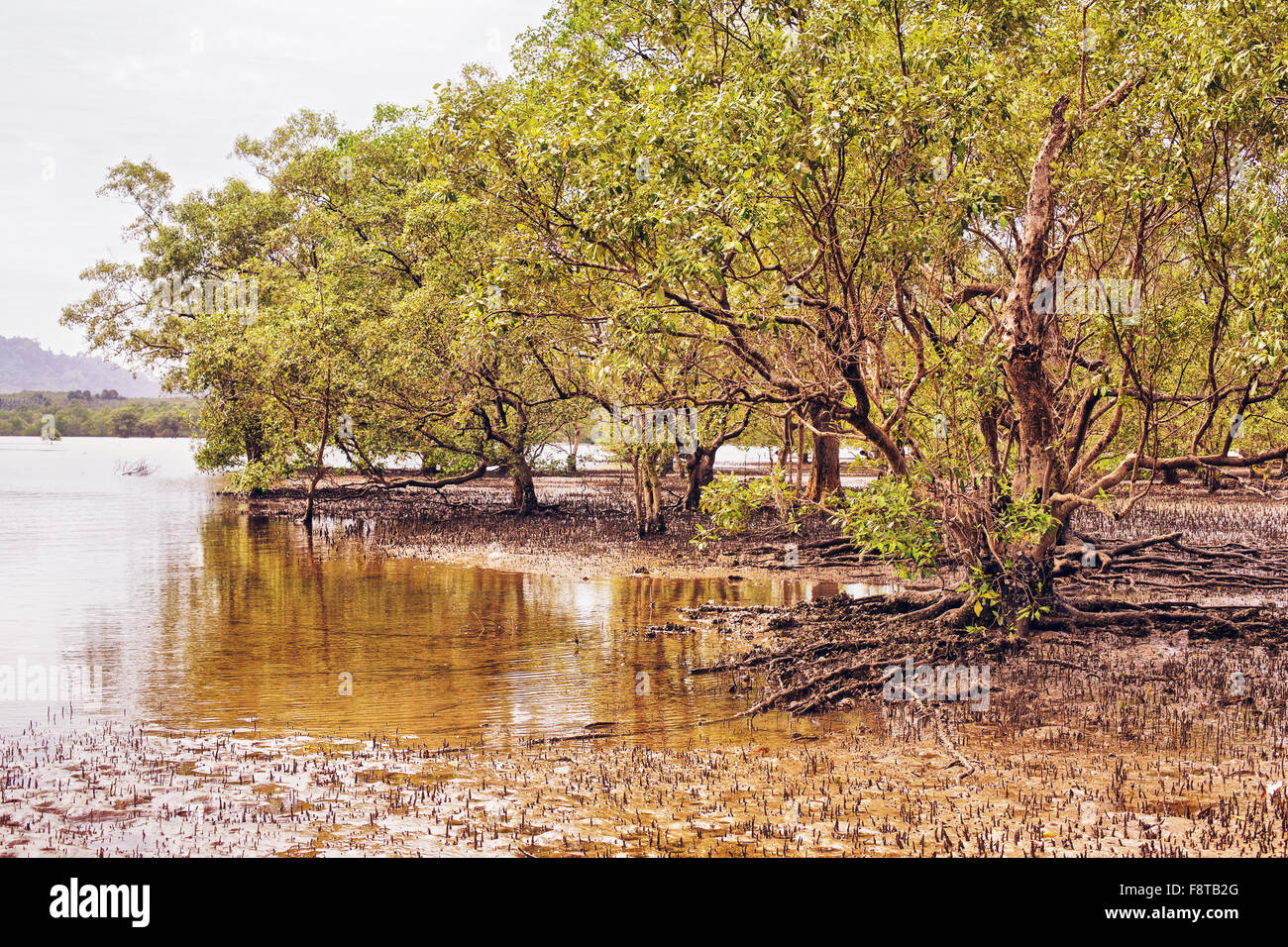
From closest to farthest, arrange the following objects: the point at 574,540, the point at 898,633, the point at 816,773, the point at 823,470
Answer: the point at 816,773 < the point at 898,633 < the point at 574,540 < the point at 823,470

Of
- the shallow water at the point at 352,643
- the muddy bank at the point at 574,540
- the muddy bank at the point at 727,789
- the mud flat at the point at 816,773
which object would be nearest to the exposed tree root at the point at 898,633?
the mud flat at the point at 816,773

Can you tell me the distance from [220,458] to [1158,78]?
3723 centimetres

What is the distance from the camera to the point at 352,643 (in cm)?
1497

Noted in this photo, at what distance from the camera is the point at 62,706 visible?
1126 cm

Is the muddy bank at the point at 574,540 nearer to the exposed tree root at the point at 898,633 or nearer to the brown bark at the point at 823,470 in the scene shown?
the brown bark at the point at 823,470

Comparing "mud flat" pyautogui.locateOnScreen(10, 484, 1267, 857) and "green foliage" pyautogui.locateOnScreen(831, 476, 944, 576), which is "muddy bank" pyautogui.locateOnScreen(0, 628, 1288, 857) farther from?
"green foliage" pyautogui.locateOnScreen(831, 476, 944, 576)

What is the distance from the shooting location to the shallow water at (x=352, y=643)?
1092 cm

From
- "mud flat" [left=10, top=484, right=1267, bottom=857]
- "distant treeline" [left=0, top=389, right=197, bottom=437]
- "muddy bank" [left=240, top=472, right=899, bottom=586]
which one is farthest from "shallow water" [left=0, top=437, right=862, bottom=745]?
"distant treeline" [left=0, top=389, right=197, bottom=437]

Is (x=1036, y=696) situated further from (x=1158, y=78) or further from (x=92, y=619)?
(x=92, y=619)

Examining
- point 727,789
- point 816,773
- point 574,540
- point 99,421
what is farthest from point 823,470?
point 99,421

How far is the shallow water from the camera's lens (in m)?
10.9

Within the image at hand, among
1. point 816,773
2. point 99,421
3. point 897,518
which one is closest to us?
point 816,773

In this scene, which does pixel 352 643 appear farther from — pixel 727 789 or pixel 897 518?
pixel 727 789
